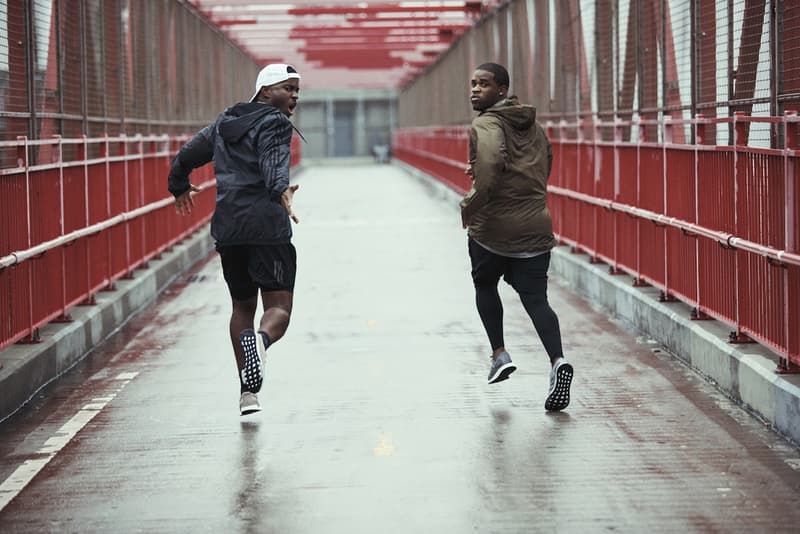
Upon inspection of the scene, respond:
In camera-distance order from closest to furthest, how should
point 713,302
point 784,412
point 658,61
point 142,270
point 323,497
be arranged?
1. point 323,497
2. point 784,412
3. point 713,302
4. point 658,61
5. point 142,270

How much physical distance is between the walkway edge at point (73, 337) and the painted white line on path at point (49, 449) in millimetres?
383

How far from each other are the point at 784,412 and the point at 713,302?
7.52 ft

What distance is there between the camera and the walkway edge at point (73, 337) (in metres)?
8.56

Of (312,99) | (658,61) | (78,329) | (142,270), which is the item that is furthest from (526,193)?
(312,99)

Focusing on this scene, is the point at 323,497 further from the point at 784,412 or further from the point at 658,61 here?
the point at 658,61

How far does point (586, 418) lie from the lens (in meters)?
7.91

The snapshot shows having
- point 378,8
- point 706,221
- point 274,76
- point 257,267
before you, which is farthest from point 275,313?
A: point 378,8

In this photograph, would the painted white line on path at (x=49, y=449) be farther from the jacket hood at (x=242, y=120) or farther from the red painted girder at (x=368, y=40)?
the red painted girder at (x=368, y=40)

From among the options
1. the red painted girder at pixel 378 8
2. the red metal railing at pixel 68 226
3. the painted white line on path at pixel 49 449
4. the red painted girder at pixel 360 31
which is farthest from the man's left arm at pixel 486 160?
the red painted girder at pixel 360 31

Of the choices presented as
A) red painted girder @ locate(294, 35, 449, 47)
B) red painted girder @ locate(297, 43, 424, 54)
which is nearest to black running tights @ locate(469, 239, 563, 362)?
red painted girder @ locate(294, 35, 449, 47)

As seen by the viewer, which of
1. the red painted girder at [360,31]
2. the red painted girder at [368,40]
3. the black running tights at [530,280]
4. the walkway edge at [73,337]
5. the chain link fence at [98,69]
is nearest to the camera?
the black running tights at [530,280]

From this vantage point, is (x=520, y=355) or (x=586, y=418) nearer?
(x=586, y=418)

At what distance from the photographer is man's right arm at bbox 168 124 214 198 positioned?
8156 millimetres

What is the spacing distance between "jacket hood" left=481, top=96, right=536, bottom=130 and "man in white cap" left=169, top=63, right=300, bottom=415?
1.06 meters
